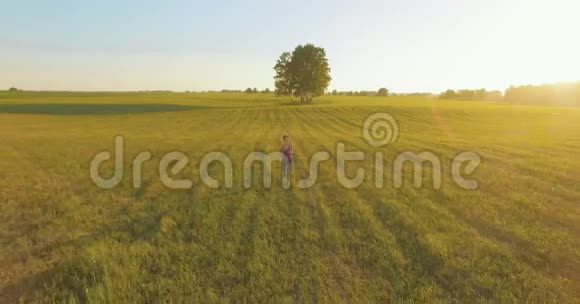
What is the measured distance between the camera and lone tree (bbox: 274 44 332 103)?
8138 cm

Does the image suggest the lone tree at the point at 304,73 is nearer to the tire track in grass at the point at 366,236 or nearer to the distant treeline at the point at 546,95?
the distant treeline at the point at 546,95

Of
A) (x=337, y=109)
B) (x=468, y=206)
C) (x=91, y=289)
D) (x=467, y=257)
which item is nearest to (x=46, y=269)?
(x=91, y=289)

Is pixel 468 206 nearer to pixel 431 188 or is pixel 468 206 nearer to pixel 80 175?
pixel 431 188

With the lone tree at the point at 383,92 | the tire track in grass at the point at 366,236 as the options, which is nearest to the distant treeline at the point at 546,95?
the lone tree at the point at 383,92

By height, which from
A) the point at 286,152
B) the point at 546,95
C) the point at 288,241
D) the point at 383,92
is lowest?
the point at 288,241

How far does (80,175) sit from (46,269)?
9.32m

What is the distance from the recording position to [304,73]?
81375 mm

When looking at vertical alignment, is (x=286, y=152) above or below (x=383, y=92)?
below

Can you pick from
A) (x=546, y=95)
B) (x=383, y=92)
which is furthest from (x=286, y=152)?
(x=383, y=92)

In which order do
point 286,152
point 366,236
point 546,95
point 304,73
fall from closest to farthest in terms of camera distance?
1. point 366,236
2. point 286,152
3. point 304,73
4. point 546,95

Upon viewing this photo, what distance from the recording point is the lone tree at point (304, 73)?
8138 cm

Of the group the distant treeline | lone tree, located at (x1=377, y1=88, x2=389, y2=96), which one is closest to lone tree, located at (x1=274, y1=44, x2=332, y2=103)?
the distant treeline

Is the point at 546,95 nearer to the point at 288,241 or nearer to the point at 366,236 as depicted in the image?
the point at 366,236

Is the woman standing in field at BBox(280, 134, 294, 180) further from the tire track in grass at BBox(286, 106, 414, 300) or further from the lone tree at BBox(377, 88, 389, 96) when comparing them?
the lone tree at BBox(377, 88, 389, 96)
